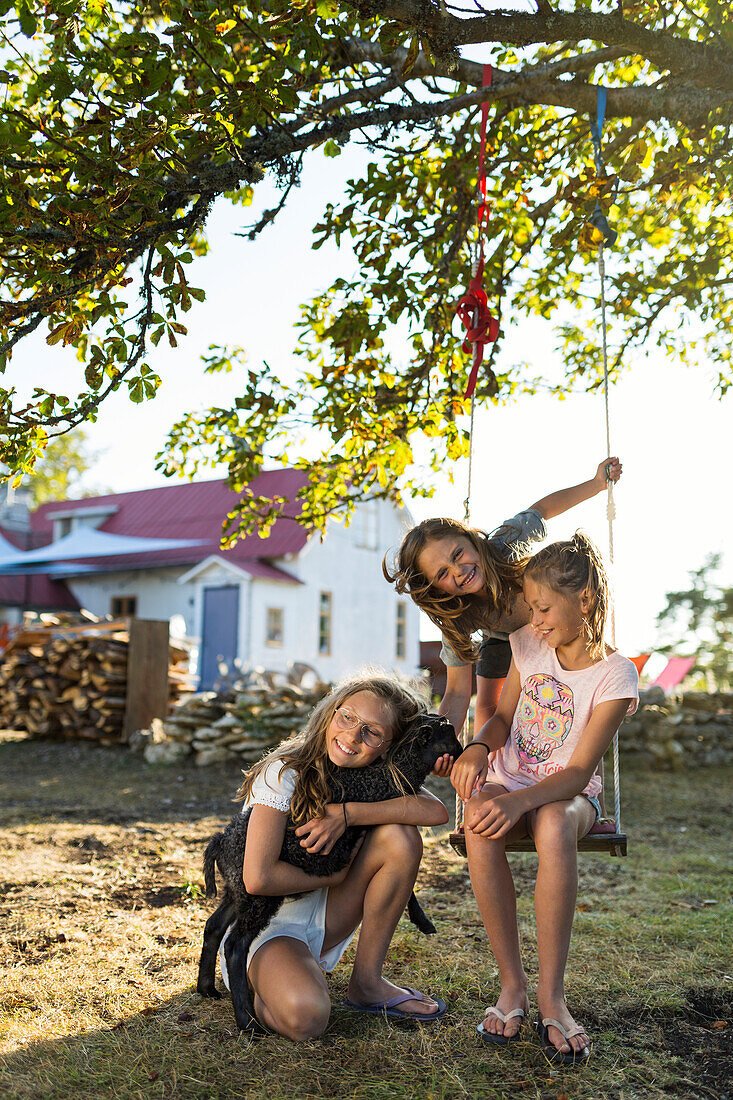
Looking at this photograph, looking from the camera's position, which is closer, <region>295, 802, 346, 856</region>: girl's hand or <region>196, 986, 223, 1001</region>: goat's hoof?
<region>295, 802, 346, 856</region>: girl's hand

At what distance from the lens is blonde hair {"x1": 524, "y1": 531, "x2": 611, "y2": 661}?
260 cm

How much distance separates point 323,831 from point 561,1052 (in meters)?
0.79

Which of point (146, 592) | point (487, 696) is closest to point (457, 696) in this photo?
point (487, 696)

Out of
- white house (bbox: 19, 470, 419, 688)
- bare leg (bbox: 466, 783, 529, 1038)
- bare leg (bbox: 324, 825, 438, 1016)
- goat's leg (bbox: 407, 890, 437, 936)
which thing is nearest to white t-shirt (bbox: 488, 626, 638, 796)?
bare leg (bbox: 466, 783, 529, 1038)

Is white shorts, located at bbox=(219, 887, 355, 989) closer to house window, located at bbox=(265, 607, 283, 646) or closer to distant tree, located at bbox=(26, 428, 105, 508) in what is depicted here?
house window, located at bbox=(265, 607, 283, 646)

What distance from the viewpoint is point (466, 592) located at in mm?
2939

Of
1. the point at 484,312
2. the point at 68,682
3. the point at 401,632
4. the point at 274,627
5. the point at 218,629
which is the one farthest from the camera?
the point at 401,632

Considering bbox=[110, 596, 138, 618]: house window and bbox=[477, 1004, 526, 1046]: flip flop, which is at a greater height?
bbox=[110, 596, 138, 618]: house window

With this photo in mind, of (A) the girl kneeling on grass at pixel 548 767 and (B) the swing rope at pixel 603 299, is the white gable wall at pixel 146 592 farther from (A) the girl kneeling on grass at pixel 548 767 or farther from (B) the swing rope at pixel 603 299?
(A) the girl kneeling on grass at pixel 548 767

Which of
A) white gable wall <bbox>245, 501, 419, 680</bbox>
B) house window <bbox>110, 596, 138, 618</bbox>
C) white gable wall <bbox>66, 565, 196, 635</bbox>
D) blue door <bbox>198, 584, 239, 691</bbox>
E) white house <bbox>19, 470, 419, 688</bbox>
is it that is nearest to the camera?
blue door <bbox>198, 584, 239, 691</bbox>

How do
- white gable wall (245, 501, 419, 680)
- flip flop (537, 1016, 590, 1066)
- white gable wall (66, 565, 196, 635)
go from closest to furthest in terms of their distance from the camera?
→ flip flop (537, 1016, 590, 1066) < white gable wall (245, 501, 419, 680) < white gable wall (66, 565, 196, 635)

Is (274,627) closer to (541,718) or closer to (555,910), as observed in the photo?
(541,718)

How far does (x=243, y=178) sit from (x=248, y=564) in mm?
14339

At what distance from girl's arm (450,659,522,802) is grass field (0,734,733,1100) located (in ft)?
2.16
